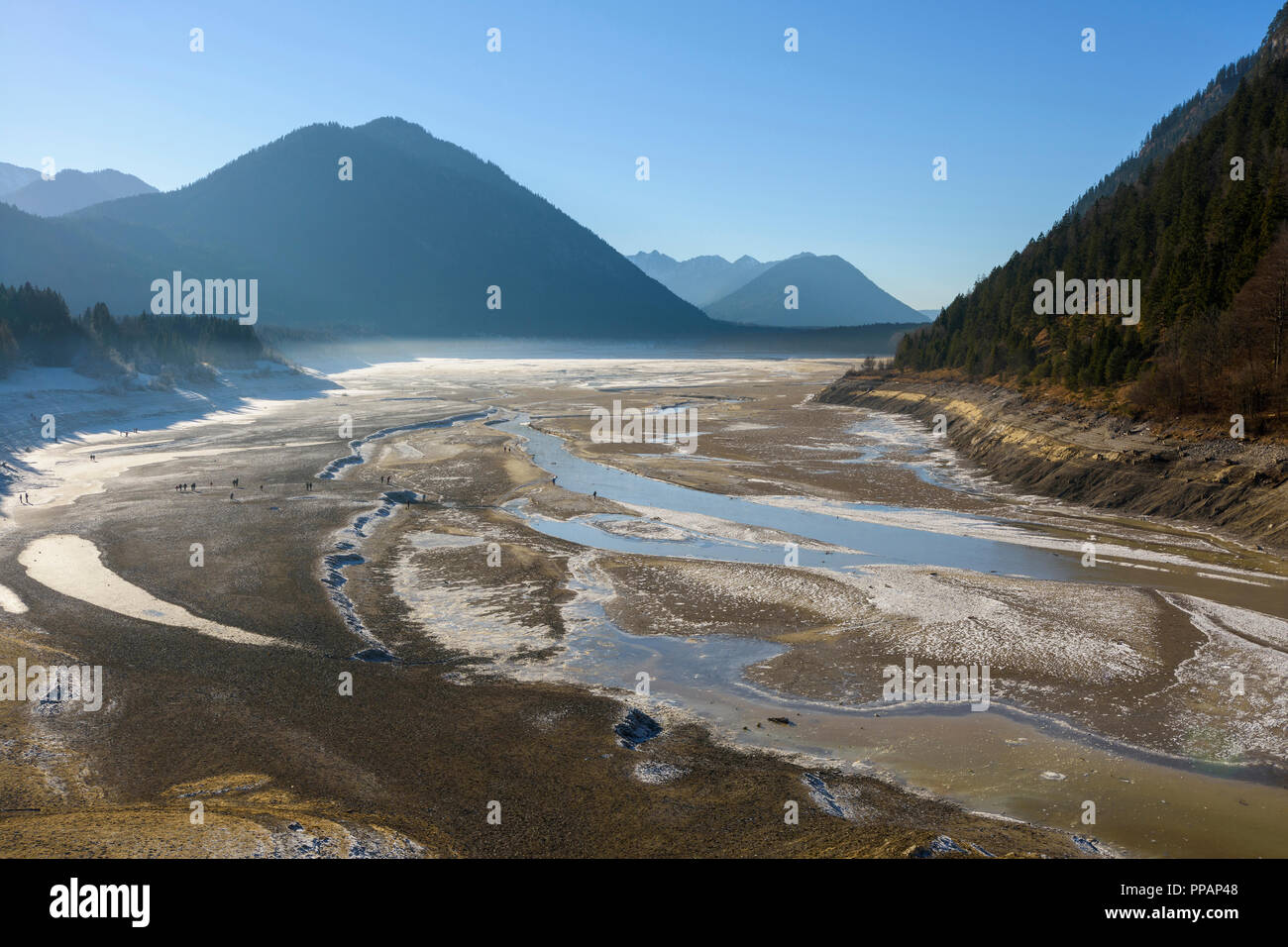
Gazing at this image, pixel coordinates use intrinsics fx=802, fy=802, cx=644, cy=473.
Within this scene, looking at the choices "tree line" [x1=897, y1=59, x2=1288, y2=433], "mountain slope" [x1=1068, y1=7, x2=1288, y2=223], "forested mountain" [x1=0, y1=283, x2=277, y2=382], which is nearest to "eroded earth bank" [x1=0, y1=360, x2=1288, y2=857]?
"tree line" [x1=897, y1=59, x2=1288, y2=433]

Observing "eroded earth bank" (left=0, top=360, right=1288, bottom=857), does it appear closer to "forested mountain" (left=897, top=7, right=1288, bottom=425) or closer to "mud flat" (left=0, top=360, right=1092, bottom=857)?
"mud flat" (left=0, top=360, right=1092, bottom=857)

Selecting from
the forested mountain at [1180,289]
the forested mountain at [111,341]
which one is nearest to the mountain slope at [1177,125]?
the forested mountain at [1180,289]

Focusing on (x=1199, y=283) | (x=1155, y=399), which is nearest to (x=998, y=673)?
(x=1155, y=399)

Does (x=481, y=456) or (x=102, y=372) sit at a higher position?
(x=102, y=372)

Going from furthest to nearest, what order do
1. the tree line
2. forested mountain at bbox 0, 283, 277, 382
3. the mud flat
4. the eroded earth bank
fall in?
forested mountain at bbox 0, 283, 277, 382 < the tree line < the eroded earth bank < the mud flat
